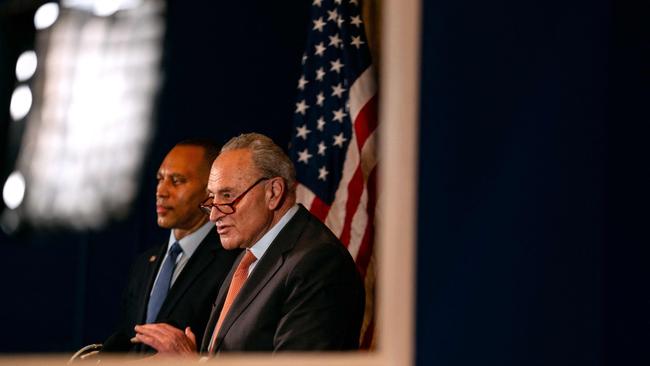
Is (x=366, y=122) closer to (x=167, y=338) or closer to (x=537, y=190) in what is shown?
(x=537, y=190)

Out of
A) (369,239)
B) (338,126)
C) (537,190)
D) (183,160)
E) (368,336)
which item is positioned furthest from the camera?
(338,126)

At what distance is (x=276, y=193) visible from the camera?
184 centimetres

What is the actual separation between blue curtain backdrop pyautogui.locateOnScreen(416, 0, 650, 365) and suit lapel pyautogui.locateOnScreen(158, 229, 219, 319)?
49 cm

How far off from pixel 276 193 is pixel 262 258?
5.2 inches

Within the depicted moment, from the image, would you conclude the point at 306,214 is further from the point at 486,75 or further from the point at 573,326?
the point at 573,326

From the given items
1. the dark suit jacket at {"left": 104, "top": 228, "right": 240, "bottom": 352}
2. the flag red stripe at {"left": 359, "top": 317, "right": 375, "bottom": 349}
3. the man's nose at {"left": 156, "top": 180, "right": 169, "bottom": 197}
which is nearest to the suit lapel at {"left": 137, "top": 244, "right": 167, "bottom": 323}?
the dark suit jacket at {"left": 104, "top": 228, "right": 240, "bottom": 352}

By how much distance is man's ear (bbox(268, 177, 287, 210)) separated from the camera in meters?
1.83

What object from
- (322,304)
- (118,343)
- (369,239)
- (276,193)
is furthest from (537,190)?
(118,343)

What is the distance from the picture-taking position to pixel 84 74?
→ 183 centimetres

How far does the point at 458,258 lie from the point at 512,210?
117 millimetres

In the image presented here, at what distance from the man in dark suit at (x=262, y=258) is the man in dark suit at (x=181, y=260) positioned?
Result: 0.02 m

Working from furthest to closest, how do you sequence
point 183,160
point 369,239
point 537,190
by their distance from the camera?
point 183,160, point 369,239, point 537,190

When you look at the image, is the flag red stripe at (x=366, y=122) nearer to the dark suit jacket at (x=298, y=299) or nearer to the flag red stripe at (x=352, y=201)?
the flag red stripe at (x=352, y=201)

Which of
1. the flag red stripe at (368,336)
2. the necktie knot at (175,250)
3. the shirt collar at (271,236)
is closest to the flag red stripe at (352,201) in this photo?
the shirt collar at (271,236)
